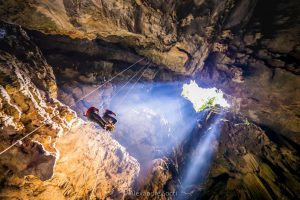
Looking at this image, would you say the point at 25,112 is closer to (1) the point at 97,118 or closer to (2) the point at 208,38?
(1) the point at 97,118

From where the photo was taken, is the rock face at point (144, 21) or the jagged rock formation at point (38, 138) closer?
the jagged rock formation at point (38, 138)

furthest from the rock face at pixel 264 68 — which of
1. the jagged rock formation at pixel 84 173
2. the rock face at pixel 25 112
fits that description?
the rock face at pixel 25 112

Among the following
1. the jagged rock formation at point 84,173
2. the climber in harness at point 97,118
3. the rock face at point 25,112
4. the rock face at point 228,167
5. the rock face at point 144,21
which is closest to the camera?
the rock face at point 25,112

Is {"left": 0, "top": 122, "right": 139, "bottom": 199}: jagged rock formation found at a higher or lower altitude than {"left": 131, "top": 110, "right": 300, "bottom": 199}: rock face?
higher

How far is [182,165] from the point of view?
37.4 ft

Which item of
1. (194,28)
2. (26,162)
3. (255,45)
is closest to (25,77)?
(26,162)

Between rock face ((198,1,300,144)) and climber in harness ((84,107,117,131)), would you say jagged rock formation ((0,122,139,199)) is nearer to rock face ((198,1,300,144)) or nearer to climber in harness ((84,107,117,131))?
climber in harness ((84,107,117,131))

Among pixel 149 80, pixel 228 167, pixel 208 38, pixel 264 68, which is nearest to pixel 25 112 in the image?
pixel 149 80

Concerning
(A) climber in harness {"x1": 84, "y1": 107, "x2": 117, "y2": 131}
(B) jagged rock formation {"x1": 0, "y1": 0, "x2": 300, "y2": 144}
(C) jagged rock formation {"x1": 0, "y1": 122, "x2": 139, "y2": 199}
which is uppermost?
(B) jagged rock formation {"x1": 0, "y1": 0, "x2": 300, "y2": 144}

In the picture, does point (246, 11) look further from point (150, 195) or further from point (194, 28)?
point (150, 195)

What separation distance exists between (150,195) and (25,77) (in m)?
7.11

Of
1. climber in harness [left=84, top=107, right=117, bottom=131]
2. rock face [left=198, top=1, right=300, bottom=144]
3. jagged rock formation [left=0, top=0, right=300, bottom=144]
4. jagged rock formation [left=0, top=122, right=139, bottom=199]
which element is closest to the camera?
jagged rock formation [left=0, top=122, right=139, bottom=199]

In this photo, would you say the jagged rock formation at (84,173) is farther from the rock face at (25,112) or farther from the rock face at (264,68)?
the rock face at (264,68)

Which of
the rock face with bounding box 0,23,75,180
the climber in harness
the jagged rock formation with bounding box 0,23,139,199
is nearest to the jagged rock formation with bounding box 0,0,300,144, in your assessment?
the rock face with bounding box 0,23,75,180
